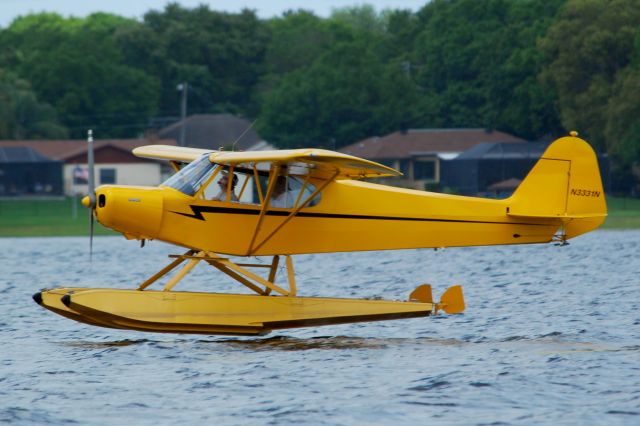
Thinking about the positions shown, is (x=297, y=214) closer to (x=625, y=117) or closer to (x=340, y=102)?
(x=625, y=117)

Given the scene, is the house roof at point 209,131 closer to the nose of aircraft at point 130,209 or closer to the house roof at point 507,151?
the house roof at point 507,151

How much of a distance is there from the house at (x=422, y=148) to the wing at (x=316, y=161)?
5112 cm

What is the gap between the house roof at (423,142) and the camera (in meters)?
68.9

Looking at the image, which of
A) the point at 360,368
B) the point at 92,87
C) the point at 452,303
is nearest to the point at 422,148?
the point at 92,87

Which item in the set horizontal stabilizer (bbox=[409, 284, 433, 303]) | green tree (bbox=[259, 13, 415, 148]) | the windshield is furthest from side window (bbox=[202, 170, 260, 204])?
green tree (bbox=[259, 13, 415, 148])

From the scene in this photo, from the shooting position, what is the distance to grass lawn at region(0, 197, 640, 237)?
155ft

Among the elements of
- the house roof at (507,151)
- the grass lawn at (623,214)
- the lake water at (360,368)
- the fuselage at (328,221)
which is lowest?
the lake water at (360,368)

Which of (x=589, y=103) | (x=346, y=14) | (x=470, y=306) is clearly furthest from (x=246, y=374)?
(x=346, y=14)

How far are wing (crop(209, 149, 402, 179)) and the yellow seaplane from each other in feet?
0.06

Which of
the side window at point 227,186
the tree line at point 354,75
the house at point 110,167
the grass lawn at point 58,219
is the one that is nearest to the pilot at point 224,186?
the side window at point 227,186

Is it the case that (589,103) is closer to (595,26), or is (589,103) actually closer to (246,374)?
(595,26)

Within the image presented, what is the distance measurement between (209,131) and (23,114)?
11.8 meters

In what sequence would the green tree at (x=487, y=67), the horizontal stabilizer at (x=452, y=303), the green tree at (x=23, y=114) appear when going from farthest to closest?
1. the green tree at (x=23, y=114)
2. the green tree at (x=487, y=67)
3. the horizontal stabilizer at (x=452, y=303)

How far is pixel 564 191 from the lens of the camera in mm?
16969
